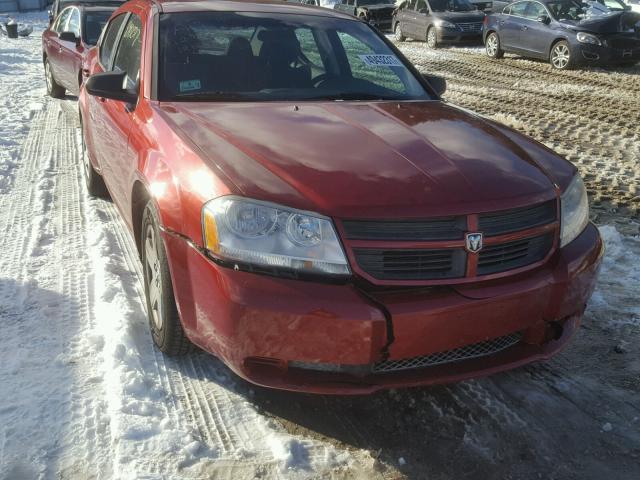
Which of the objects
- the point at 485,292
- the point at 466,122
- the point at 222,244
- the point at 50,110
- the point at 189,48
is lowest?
the point at 50,110

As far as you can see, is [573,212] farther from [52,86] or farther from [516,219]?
[52,86]

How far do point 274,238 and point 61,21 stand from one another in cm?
983

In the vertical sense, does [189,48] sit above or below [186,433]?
above

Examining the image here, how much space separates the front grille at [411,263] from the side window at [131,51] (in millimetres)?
2039

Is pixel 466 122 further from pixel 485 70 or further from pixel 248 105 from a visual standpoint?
pixel 485 70

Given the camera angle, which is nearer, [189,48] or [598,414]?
[598,414]

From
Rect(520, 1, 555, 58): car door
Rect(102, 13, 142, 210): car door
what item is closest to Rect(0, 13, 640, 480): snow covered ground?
Rect(102, 13, 142, 210): car door

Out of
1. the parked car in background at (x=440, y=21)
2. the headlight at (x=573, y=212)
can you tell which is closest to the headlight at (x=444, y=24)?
the parked car in background at (x=440, y=21)

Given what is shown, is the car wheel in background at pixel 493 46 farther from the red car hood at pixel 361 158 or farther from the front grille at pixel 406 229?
the front grille at pixel 406 229

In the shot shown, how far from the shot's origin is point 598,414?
3074 mm

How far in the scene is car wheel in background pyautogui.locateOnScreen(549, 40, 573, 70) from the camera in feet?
45.0

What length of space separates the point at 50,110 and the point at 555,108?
7.45 m

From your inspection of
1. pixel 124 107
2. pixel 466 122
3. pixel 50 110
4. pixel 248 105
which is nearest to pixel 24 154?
pixel 50 110

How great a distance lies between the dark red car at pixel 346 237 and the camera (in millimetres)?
2588
